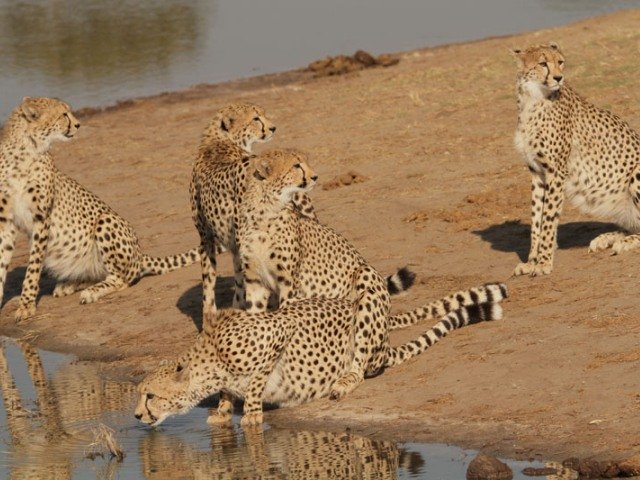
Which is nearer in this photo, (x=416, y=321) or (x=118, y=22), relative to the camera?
(x=416, y=321)

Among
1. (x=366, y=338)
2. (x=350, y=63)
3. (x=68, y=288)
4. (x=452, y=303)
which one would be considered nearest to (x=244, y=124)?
(x=452, y=303)

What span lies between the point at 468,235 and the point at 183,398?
394 cm

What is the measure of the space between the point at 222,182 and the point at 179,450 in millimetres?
2392

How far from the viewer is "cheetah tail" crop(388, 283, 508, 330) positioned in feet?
31.1

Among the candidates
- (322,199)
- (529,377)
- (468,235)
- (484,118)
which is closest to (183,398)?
(529,377)

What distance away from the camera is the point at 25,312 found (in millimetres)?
11664

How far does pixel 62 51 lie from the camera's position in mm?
24203

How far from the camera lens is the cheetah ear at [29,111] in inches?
456

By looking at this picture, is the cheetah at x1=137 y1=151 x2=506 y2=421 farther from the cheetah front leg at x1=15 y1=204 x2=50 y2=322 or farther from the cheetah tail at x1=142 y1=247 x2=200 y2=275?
the cheetah front leg at x1=15 y1=204 x2=50 y2=322

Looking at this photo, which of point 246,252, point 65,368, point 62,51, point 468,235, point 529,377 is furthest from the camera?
point 62,51

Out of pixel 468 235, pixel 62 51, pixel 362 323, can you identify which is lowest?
pixel 362 323

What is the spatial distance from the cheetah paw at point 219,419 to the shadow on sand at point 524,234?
3.36 m

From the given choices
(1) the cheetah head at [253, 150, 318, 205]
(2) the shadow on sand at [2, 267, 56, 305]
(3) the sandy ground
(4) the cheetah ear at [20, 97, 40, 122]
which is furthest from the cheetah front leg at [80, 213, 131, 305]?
(1) the cheetah head at [253, 150, 318, 205]

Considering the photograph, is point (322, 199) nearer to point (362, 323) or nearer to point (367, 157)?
point (367, 157)
